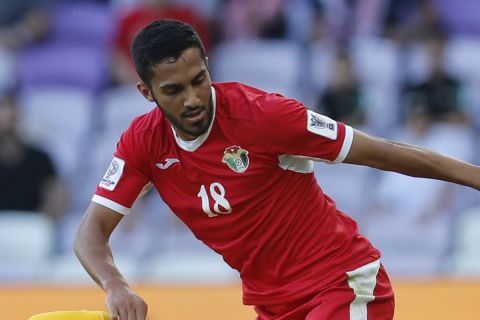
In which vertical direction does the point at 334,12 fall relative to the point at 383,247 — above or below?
above

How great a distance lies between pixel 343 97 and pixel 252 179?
4898mm

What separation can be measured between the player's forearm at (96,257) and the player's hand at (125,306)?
14 cm

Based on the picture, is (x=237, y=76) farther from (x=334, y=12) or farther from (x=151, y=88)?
(x=151, y=88)

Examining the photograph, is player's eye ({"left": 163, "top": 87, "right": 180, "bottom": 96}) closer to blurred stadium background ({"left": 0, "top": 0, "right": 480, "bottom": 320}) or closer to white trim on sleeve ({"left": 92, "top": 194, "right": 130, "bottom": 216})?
white trim on sleeve ({"left": 92, "top": 194, "right": 130, "bottom": 216})

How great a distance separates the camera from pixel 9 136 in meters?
8.52

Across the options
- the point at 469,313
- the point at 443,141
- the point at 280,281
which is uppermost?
the point at 443,141

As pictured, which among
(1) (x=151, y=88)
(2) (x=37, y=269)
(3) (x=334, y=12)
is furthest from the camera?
(3) (x=334, y=12)

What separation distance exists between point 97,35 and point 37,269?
2.35 m

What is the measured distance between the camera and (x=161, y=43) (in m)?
3.63

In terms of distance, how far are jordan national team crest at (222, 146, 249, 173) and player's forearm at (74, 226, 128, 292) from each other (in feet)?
1.66

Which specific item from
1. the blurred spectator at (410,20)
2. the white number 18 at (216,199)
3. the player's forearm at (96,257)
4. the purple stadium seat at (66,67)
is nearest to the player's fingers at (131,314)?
the player's forearm at (96,257)

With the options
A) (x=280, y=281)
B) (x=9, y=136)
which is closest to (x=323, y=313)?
(x=280, y=281)

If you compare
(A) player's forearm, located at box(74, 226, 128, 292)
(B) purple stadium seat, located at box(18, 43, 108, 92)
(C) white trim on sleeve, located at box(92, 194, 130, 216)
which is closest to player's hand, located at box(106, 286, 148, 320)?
(A) player's forearm, located at box(74, 226, 128, 292)

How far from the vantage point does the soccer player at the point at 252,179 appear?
11.9 ft
